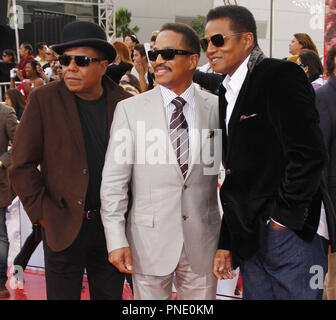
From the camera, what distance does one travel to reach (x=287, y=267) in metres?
2.20

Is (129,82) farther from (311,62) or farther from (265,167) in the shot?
(265,167)

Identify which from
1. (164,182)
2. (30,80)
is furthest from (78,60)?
(30,80)

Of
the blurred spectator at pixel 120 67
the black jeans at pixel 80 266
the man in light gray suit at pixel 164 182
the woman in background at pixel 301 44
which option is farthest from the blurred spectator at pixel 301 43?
the black jeans at pixel 80 266

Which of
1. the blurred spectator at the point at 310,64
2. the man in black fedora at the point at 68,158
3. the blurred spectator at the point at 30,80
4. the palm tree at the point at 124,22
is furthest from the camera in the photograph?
the palm tree at the point at 124,22

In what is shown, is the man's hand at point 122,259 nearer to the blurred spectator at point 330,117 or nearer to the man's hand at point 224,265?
the man's hand at point 224,265

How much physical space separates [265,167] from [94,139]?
110cm

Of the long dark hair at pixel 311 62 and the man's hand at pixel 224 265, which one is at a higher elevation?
the long dark hair at pixel 311 62

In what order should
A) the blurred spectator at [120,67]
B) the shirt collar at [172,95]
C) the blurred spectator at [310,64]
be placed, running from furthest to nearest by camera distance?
the blurred spectator at [120,67] < the blurred spectator at [310,64] < the shirt collar at [172,95]

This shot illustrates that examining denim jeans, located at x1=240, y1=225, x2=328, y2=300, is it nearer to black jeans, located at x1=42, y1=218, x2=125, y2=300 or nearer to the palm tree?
black jeans, located at x1=42, y1=218, x2=125, y2=300

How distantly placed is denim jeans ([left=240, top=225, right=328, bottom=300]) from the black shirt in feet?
3.24

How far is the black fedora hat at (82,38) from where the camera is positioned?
2756mm

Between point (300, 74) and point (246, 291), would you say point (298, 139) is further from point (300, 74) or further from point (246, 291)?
point (246, 291)

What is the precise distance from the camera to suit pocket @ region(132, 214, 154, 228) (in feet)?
7.95
